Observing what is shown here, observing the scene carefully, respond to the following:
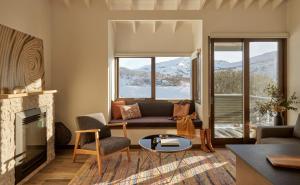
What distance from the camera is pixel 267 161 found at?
4.71ft

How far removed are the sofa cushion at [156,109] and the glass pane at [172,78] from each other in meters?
0.41

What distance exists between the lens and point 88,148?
3.52 metres

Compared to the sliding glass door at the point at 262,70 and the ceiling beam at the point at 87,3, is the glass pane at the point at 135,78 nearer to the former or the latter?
the ceiling beam at the point at 87,3

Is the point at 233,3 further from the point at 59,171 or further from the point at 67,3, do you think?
the point at 59,171

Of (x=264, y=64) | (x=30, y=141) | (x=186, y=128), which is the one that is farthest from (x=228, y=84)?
(x=30, y=141)

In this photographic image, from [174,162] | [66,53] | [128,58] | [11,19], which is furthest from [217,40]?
[11,19]

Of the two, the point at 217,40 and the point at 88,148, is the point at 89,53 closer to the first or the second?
the point at 88,148

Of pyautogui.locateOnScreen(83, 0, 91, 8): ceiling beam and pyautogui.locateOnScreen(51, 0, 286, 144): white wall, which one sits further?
pyautogui.locateOnScreen(51, 0, 286, 144): white wall

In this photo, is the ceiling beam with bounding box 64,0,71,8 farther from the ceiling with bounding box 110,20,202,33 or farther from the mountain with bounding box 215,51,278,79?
the mountain with bounding box 215,51,278,79

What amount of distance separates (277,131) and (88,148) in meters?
3.00

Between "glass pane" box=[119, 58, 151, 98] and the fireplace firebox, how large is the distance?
7.84 feet

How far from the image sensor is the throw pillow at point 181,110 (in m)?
5.15

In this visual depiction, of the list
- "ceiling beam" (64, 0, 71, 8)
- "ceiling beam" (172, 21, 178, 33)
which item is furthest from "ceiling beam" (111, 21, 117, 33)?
"ceiling beam" (172, 21, 178, 33)

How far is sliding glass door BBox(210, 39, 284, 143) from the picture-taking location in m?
4.71
